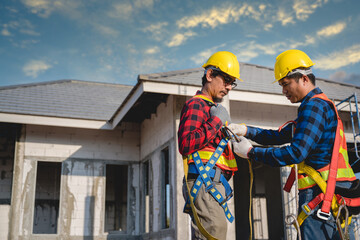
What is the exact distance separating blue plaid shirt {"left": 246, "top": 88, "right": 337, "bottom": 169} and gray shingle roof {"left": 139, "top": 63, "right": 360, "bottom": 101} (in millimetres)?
5665

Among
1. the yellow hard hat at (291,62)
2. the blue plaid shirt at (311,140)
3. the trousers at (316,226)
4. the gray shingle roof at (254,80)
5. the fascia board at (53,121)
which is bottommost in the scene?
the trousers at (316,226)

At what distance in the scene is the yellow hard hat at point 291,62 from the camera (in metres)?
3.14

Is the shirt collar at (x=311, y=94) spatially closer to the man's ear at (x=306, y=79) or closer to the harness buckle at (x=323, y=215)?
the man's ear at (x=306, y=79)

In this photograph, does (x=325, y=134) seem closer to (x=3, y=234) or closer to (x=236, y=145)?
(x=236, y=145)

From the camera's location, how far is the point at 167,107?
9.62 metres

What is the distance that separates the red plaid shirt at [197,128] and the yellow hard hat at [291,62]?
0.65m

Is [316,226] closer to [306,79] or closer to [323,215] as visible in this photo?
[323,215]

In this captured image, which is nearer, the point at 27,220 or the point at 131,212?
the point at 27,220

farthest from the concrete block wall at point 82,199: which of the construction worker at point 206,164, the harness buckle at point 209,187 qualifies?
the harness buckle at point 209,187

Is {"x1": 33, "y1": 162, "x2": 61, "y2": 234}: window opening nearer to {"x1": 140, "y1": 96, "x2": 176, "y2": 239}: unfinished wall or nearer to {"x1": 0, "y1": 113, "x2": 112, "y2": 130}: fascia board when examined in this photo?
{"x1": 0, "y1": 113, "x2": 112, "y2": 130}: fascia board

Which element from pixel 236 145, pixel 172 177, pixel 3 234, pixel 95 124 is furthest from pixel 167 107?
pixel 236 145

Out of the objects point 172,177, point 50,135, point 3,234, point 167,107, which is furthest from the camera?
point 50,135

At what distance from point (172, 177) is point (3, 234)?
5375mm

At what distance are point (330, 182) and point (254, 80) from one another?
7.91 meters
